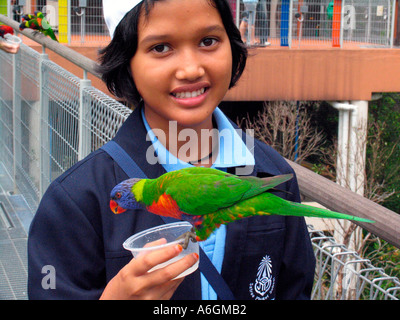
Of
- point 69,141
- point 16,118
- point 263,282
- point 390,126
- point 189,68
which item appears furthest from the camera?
point 390,126

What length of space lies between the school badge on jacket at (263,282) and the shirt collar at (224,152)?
0.20m

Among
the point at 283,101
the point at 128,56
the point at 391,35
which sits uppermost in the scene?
the point at 391,35

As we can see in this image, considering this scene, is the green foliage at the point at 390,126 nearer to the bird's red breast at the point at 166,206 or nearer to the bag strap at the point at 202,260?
the bag strap at the point at 202,260

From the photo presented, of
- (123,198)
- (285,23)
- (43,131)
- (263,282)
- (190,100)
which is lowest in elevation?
(263,282)

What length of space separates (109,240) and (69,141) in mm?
1223

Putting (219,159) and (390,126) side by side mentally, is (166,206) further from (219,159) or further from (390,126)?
(390,126)

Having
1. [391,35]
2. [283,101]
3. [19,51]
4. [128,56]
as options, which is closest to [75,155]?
[128,56]

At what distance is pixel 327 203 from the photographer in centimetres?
118

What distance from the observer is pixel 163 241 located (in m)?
0.81

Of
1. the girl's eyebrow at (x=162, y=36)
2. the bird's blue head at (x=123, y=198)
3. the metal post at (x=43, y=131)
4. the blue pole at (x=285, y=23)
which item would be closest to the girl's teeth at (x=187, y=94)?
the girl's eyebrow at (x=162, y=36)

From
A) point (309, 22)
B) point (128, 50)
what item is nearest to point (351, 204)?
point (128, 50)

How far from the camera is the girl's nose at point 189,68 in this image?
949mm

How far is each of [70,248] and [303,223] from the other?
1.60 feet

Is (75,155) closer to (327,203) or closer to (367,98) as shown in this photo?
(327,203)
